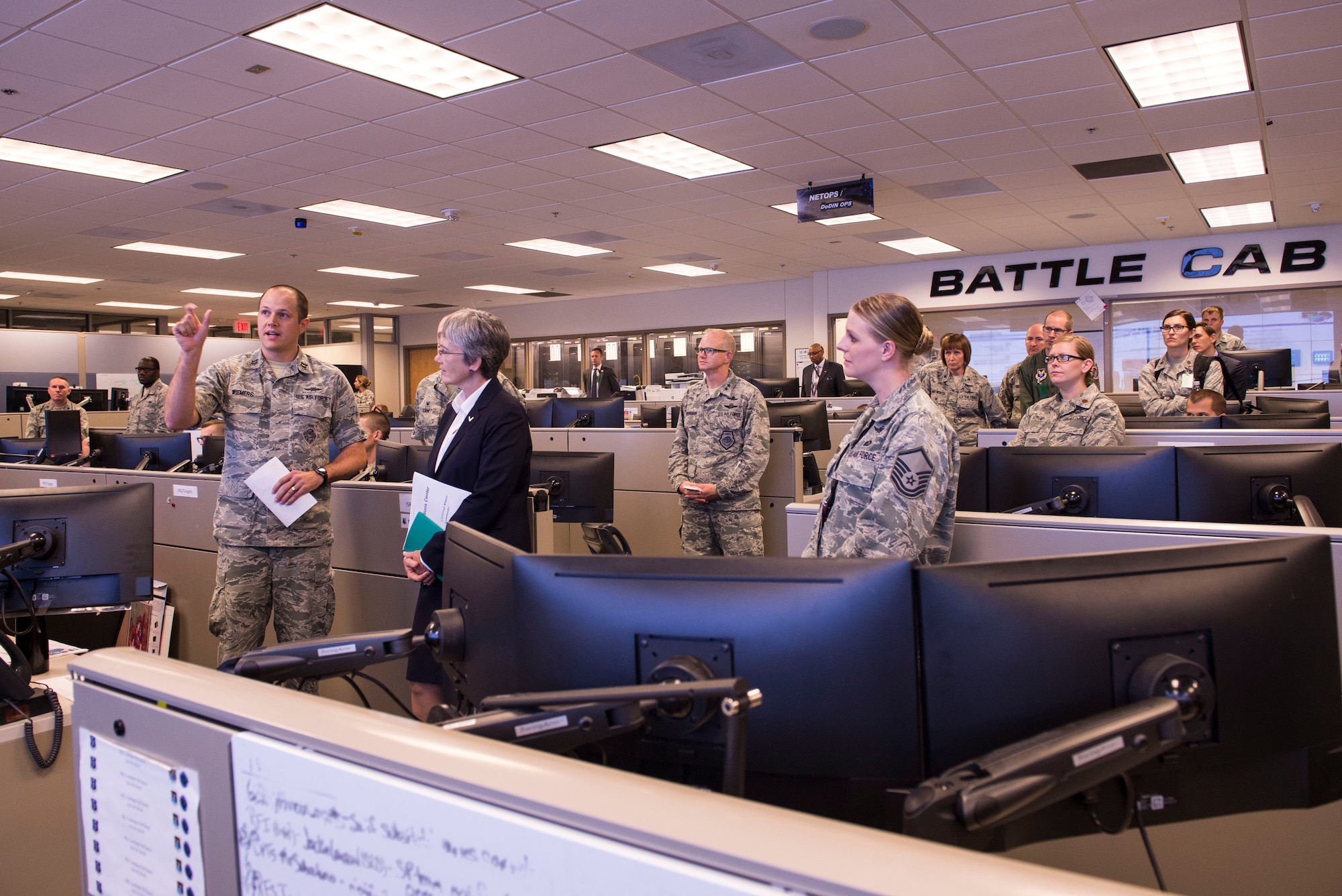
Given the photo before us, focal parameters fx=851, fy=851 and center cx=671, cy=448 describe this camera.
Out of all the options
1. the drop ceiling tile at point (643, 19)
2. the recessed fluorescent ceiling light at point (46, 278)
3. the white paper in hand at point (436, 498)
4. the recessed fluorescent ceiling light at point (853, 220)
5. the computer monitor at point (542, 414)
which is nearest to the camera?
the white paper in hand at point (436, 498)

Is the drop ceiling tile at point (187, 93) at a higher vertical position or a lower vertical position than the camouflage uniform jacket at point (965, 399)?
higher

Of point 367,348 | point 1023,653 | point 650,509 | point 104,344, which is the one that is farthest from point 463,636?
point 367,348

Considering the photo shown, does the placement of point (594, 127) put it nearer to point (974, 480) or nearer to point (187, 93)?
point (187, 93)

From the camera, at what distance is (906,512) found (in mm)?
1647

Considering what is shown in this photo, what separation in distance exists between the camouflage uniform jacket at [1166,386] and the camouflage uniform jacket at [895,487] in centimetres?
342

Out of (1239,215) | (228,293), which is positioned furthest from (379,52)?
(228,293)

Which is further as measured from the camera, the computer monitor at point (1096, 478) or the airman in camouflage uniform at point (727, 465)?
the airman in camouflage uniform at point (727, 465)

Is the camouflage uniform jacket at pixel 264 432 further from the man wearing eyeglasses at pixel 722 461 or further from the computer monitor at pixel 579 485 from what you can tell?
the man wearing eyeglasses at pixel 722 461

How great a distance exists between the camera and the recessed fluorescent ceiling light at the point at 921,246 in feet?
31.0

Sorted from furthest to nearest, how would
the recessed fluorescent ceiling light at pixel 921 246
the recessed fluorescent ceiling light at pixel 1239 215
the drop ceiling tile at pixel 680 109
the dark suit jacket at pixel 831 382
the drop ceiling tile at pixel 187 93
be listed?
the recessed fluorescent ceiling light at pixel 921 246, the dark suit jacket at pixel 831 382, the recessed fluorescent ceiling light at pixel 1239 215, the drop ceiling tile at pixel 680 109, the drop ceiling tile at pixel 187 93

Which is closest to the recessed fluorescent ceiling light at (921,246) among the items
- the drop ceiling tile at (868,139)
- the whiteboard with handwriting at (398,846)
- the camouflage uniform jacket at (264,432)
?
the drop ceiling tile at (868,139)

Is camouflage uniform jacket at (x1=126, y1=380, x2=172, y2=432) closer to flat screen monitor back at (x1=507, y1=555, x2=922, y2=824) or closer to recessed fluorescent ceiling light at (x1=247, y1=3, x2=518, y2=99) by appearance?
recessed fluorescent ceiling light at (x1=247, y1=3, x2=518, y2=99)

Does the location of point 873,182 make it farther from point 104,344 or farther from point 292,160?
point 104,344

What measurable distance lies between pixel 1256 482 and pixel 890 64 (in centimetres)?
320
